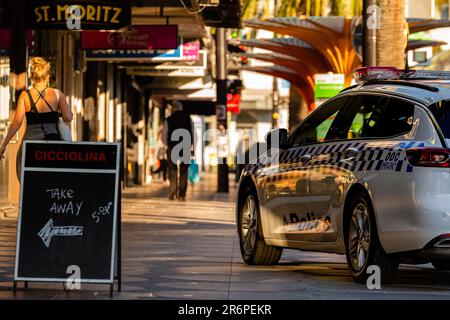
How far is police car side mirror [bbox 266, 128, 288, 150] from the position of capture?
38.3ft

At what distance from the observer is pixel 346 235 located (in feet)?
34.4

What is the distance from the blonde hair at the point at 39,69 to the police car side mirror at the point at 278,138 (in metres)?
2.13

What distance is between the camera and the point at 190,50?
30078mm

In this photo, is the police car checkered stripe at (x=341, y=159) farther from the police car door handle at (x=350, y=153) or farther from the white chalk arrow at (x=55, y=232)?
the white chalk arrow at (x=55, y=232)

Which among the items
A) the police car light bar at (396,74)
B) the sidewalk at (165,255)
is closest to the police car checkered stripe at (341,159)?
the police car light bar at (396,74)

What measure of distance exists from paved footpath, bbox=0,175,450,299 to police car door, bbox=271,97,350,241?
0.40 m

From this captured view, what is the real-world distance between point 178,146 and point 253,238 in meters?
12.9

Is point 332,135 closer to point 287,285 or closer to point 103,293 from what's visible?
point 287,285

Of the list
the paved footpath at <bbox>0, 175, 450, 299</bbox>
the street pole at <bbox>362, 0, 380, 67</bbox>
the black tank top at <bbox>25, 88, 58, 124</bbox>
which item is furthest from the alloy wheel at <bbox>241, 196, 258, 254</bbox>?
the street pole at <bbox>362, 0, 380, 67</bbox>

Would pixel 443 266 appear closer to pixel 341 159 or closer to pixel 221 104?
pixel 341 159

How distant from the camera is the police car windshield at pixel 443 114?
9.77 meters

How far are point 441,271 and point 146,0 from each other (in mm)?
10251

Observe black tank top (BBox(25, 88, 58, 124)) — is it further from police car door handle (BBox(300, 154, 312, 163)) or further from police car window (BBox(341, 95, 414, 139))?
police car window (BBox(341, 95, 414, 139))
